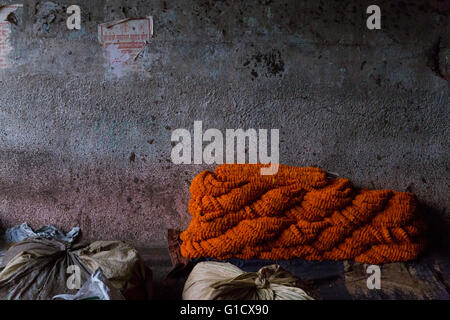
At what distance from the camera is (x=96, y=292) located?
164cm

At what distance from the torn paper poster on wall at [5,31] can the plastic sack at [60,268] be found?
1.42 m

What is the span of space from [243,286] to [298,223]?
82 cm

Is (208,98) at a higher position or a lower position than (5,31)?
lower

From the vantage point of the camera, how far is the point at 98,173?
279cm

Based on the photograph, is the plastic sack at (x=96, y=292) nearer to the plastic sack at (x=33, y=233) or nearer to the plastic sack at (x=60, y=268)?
the plastic sack at (x=60, y=268)

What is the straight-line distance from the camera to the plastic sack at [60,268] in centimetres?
179

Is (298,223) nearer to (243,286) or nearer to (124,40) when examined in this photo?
(243,286)

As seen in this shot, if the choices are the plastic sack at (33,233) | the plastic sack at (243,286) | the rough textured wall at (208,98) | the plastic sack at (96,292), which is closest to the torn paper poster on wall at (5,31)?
the rough textured wall at (208,98)

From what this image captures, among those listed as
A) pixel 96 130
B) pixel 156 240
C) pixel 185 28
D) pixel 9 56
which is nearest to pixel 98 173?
pixel 96 130

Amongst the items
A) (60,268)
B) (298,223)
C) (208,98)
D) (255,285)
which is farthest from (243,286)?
(208,98)

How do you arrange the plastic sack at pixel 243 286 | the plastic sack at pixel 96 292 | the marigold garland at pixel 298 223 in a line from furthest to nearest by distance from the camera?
the marigold garland at pixel 298 223 < the plastic sack at pixel 243 286 < the plastic sack at pixel 96 292
